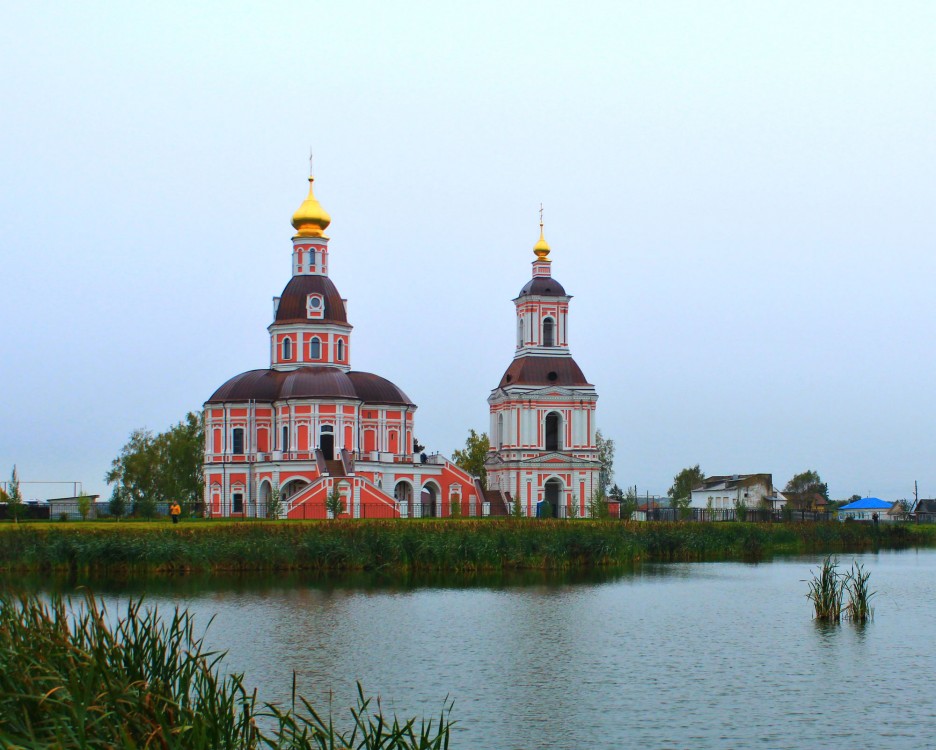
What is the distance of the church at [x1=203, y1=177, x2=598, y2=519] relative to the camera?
66.1 m

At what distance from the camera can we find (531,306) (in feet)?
248

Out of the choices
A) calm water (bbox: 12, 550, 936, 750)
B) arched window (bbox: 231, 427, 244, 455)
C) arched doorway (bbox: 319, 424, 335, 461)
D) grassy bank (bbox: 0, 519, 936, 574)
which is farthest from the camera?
arched window (bbox: 231, 427, 244, 455)

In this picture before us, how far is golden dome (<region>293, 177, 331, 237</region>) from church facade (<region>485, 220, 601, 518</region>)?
1237 centimetres

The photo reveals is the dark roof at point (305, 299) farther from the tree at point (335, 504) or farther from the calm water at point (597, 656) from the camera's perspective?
the calm water at point (597, 656)

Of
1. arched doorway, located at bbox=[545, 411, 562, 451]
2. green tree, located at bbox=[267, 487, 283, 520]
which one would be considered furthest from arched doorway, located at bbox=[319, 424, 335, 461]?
arched doorway, located at bbox=[545, 411, 562, 451]

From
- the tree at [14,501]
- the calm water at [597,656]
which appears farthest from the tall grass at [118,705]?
the tree at [14,501]

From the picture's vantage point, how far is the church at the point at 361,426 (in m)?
66.1

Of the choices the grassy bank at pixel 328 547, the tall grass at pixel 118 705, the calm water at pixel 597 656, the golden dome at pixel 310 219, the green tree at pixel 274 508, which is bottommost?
the calm water at pixel 597 656

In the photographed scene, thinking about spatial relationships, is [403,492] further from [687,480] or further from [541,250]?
[687,480]

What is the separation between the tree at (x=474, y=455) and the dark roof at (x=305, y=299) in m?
19.2

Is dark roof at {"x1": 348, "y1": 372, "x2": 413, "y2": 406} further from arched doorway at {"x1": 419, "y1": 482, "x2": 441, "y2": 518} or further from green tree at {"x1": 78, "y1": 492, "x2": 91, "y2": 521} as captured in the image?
green tree at {"x1": 78, "y1": 492, "x2": 91, "y2": 521}

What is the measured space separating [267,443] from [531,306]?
1723cm

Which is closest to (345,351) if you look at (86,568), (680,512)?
(680,512)

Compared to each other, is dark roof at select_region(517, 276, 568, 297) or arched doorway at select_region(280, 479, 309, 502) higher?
dark roof at select_region(517, 276, 568, 297)
